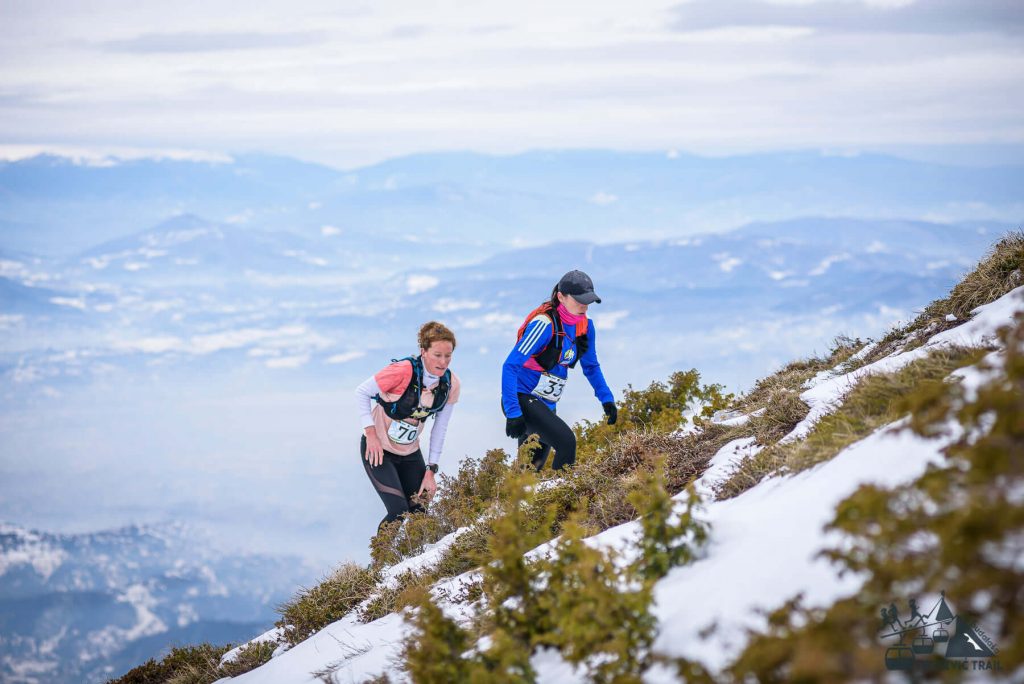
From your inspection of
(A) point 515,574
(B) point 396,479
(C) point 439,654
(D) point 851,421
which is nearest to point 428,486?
(B) point 396,479

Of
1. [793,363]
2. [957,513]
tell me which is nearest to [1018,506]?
[957,513]

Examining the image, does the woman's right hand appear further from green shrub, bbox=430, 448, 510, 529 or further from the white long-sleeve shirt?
green shrub, bbox=430, 448, 510, 529

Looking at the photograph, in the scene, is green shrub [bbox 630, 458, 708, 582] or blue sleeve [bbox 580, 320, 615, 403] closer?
green shrub [bbox 630, 458, 708, 582]

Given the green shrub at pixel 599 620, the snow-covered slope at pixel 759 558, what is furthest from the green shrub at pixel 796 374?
the green shrub at pixel 599 620

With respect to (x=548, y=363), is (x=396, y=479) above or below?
below

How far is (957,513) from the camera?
2746 mm

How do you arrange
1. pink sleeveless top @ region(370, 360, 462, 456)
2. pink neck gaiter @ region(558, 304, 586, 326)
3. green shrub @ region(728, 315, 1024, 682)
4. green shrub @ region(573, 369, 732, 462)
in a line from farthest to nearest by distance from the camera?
1. green shrub @ region(573, 369, 732, 462)
2. pink neck gaiter @ region(558, 304, 586, 326)
3. pink sleeveless top @ region(370, 360, 462, 456)
4. green shrub @ region(728, 315, 1024, 682)

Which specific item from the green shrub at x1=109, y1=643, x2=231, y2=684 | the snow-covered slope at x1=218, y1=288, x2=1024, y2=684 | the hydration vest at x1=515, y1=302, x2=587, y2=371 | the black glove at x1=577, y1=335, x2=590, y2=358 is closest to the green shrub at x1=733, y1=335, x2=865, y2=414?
the black glove at x1=577, y1=335, x2=590, y2=358

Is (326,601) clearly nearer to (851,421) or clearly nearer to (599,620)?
(599,620)

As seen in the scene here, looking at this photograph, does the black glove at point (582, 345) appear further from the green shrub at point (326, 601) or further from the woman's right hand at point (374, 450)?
the green shrub at point (326, 601)

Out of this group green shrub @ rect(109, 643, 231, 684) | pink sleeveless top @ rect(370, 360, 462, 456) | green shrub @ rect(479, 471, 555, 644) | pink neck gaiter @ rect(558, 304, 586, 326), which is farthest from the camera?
pink neck gaiter @ rect(558, 304, 586, 326)

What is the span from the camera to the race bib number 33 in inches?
349

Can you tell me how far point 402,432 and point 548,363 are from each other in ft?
5.77

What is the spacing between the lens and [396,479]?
9.16 m
